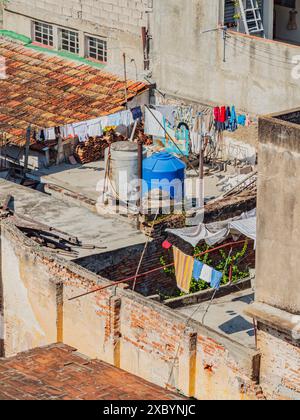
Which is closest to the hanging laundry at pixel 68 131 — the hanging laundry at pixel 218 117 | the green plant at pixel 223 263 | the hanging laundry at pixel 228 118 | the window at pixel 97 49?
the window at pixel 97 49

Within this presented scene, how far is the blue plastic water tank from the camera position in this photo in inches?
1359

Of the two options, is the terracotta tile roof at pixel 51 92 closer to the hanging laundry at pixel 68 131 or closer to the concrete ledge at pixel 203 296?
the hanging laundry at pixel 68 131

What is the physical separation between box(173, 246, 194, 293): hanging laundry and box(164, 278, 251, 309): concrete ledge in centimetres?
73

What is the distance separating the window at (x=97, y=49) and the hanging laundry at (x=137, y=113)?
306cm

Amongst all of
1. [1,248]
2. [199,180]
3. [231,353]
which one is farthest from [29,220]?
[231,353]

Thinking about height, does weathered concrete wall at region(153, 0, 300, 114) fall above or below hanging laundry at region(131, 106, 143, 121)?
above

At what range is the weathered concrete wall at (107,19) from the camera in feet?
134

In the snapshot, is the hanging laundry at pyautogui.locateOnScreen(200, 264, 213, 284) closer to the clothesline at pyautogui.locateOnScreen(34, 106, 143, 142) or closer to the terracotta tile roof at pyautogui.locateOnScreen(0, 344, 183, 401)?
the terracotta tile roof at pyautogui.locateOnScreen(0, 344, 183, 401)

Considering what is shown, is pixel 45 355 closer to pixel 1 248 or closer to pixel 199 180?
pixel 1 248

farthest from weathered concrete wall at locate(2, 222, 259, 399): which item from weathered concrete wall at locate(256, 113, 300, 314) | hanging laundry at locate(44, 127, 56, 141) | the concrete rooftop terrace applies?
hanging laundry at locate(44, 127, 56, 141)

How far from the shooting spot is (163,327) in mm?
26531

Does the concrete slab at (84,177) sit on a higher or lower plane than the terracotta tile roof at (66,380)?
lower

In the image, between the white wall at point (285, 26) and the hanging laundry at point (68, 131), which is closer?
the hanging laundry at point (68, 131)

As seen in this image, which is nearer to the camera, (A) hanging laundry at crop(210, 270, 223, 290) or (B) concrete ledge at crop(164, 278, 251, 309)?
(A) hanging laundry at crop(210, 270, 223, 290)
